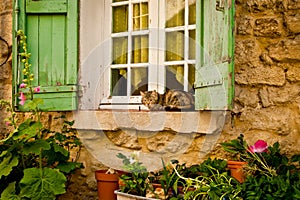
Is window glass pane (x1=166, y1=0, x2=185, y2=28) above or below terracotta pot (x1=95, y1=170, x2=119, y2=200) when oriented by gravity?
above

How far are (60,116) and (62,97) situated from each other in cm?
23

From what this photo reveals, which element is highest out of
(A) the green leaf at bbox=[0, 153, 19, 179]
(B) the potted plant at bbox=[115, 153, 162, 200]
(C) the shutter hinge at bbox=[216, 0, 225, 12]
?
(C) the shutter hinge at bbox=[216, 0, 225, 12]

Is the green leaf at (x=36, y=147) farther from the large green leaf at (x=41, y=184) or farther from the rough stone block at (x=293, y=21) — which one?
the rough stone block at (x=293, y=21)

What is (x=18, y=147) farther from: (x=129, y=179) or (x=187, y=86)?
(x=187, y=86)

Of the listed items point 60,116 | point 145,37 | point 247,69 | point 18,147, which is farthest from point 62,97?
point 247,69

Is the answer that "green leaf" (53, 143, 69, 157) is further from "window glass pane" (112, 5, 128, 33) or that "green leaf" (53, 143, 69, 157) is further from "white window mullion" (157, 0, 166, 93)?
"window glass pane" (112, 5, 128, 33)

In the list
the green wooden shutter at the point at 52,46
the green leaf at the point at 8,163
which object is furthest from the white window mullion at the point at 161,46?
the green leaf at the point at 8,163

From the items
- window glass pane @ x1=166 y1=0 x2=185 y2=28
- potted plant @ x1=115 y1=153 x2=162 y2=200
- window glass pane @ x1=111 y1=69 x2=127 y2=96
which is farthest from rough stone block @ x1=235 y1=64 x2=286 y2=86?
window glass pane @ x1=111 y1=69 x2=127 y2=96

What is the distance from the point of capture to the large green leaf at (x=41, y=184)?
309 centimetres

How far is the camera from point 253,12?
3.13m

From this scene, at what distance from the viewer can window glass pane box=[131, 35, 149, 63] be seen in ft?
12.7

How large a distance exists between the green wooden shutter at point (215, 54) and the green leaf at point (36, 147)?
1051mm

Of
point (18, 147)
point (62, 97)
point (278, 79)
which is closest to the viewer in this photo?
point (278, 79)

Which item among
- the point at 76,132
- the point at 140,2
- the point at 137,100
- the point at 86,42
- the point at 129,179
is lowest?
the point at 129,179
